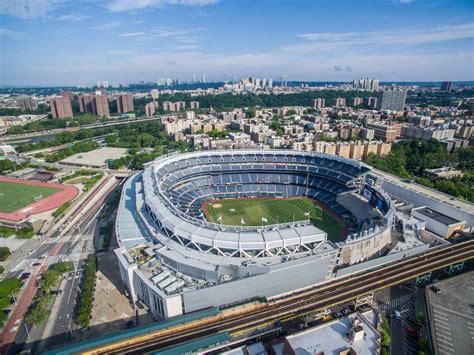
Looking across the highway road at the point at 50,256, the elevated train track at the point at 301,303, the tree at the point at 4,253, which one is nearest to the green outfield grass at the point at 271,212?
the elevated train track at the point at 301,303

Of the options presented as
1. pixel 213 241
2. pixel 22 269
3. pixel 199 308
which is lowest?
pixel 22 269

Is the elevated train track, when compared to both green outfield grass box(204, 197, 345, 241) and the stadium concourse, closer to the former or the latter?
the stadium concourse

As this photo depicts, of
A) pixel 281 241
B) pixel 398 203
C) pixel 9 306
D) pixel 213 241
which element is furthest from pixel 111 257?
pixel 398 203

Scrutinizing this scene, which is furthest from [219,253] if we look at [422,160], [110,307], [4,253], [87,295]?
[422,160]

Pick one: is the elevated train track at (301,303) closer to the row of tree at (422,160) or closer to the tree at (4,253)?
the tree at (4,253)

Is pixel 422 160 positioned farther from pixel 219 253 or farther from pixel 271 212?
pixel 219 253

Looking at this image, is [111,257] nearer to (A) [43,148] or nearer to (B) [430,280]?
(B) [430,280]

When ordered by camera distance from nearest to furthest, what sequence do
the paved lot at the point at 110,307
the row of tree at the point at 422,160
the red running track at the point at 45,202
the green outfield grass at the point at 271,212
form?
the paved lot at the point at 110,307
the green outfield grass at the point at 271,212
the red running track at the point at 45,202
the row of tree at the point at 422,160
